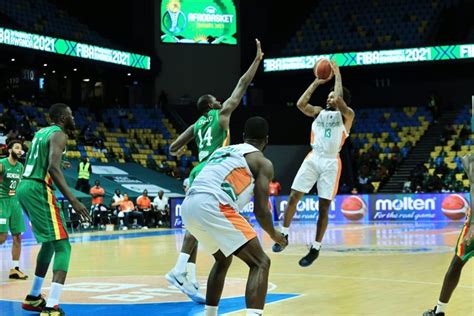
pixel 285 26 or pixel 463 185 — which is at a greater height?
pixel 285 26

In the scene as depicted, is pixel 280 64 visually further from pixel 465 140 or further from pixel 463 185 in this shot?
pixel 463 185

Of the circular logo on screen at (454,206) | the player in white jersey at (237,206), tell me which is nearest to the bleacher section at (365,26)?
the circular logo on screen at (454,206)

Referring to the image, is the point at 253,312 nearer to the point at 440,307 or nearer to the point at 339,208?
the point at 440,307

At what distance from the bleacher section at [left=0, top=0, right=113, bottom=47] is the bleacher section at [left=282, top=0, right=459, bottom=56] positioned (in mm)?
9398

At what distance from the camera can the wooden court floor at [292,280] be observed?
26.2 ft

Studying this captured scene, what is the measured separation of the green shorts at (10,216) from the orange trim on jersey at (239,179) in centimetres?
592

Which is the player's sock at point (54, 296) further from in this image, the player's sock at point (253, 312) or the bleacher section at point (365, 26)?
the bleacher section at point (365, 26)

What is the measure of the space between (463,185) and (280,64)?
11.9 m

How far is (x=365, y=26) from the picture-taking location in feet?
124

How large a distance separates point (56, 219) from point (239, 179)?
2383 mm

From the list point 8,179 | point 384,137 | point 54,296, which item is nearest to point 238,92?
point 54,296

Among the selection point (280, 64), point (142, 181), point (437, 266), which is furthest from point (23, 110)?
point (437, 266)

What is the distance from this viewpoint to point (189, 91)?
3762cm

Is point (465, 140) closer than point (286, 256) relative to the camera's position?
No
